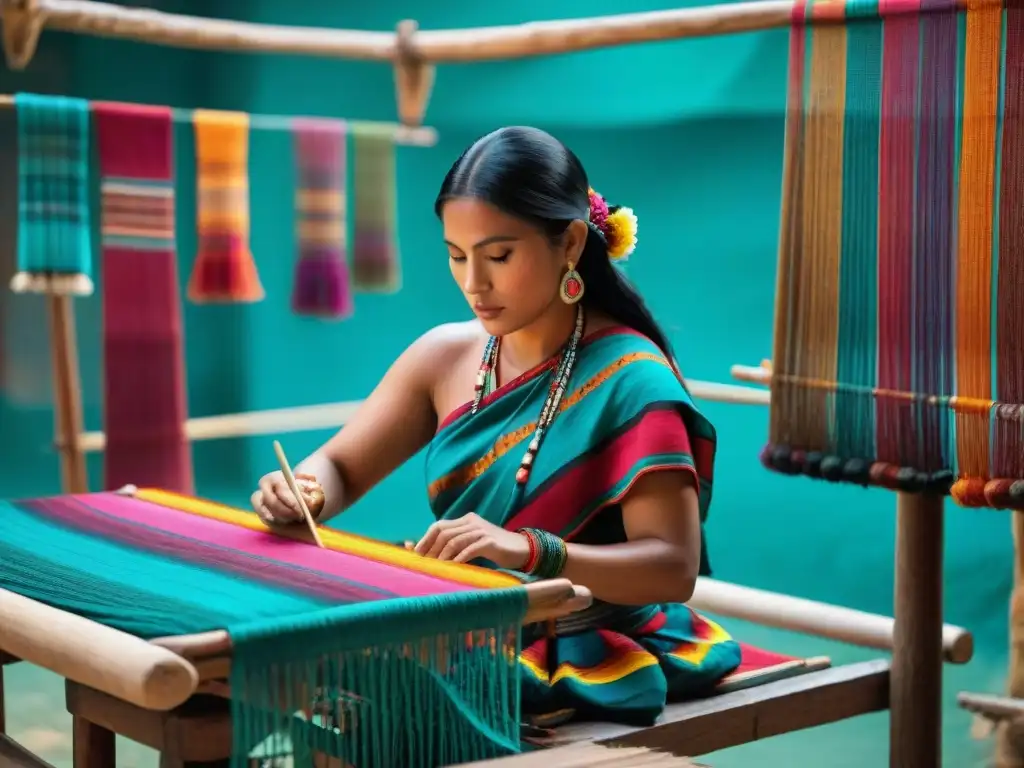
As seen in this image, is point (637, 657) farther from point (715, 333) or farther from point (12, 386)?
point (12, 386)

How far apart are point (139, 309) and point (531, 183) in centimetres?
198

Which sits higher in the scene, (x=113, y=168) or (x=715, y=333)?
(x=113, y=168)

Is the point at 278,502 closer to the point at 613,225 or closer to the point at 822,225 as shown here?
the point at 613,225

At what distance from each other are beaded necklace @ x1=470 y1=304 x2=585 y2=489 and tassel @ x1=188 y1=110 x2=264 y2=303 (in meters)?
1.86

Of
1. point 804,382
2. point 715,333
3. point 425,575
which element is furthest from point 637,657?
point 715,333

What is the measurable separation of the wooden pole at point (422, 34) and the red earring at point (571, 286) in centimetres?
95

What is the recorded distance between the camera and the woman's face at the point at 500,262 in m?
2.14

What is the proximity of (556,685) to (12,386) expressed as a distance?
5.39m

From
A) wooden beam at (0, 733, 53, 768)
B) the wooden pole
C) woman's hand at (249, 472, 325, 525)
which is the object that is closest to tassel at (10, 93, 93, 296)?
the wooden pole

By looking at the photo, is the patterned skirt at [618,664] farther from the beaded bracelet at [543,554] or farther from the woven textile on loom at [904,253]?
the woven textile on loom at [904,253]

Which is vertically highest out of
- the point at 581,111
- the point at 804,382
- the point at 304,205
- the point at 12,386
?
the point at 581,111

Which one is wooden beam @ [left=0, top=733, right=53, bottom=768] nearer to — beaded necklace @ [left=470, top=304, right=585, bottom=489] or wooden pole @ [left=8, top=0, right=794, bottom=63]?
beaded necklace @ [left=470, top=304, right=585, bottom=489]

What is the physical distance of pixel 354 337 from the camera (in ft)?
23.2

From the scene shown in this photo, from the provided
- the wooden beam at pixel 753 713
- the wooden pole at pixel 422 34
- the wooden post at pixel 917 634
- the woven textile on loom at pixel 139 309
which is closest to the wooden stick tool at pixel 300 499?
the wooden beam at pixel 753 713
